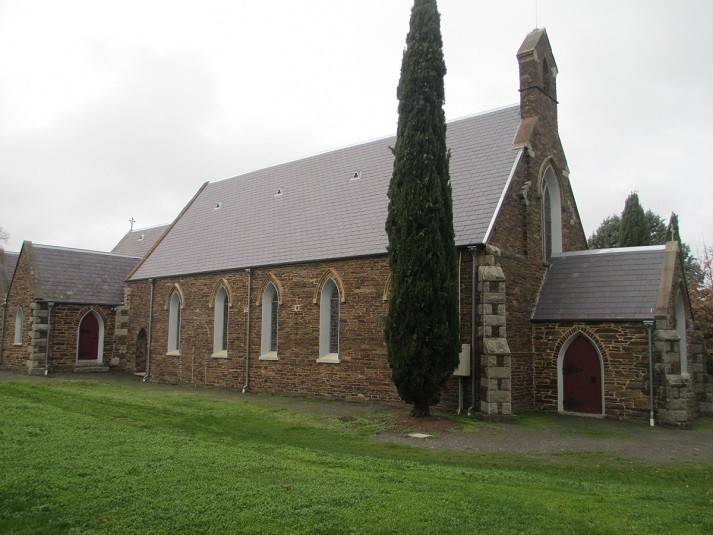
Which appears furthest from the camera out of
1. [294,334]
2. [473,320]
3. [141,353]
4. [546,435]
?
[141,353]

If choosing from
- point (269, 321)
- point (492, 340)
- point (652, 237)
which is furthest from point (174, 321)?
point (652, 237)

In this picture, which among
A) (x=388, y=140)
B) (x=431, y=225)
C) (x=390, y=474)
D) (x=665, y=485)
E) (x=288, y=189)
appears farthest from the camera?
(x=288, y=189)

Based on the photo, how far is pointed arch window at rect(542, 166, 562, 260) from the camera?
2066cm

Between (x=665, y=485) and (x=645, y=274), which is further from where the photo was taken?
(x=645, y=274)

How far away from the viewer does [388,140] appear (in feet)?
78.3

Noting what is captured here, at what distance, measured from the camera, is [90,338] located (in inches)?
1145

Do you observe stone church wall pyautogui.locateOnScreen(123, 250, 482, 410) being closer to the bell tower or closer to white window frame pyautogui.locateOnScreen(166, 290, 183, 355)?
white window frame pyautogui.locateOnScreen(166, 290, 183, 355)

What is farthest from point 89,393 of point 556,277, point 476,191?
point 556,277

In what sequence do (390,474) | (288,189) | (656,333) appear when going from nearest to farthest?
(390,474), (656,333), (288,189)

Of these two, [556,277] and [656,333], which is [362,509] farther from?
[556,277]

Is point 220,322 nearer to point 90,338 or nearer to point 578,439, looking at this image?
point 90,338

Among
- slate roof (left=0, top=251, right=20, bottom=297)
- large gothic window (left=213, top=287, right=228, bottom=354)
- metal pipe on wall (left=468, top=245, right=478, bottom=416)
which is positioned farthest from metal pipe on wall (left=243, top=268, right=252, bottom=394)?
slate roof (left=0, top=251, right=20, bottom=297)

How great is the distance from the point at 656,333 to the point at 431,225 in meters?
6.85

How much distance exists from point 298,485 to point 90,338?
24.4m
